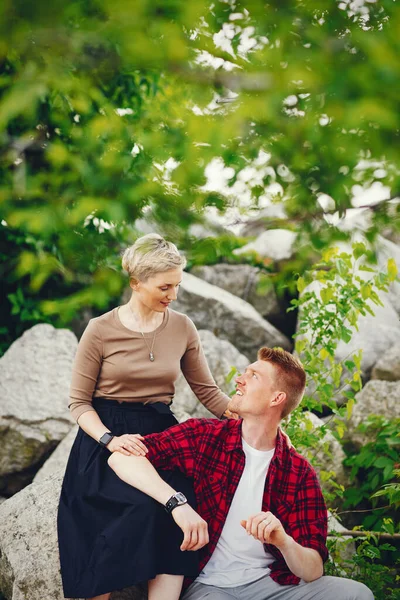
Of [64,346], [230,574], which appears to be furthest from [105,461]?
[64,346]

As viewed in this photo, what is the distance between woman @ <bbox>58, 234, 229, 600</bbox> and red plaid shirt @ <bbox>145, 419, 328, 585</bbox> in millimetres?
82

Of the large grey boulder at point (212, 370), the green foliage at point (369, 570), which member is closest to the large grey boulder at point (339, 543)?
the green foliage at point (369, 570)

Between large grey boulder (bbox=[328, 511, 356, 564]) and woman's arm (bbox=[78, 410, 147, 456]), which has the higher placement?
woman's arm (bbox=[78, 410, 147, 456])

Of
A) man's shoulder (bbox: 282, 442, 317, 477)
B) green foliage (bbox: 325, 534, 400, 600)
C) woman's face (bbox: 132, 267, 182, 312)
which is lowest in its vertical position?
green foliage (bbox: 325, 534, 400, 600)

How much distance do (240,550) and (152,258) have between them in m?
1.46

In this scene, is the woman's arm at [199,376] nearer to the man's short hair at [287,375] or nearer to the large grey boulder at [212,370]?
the man's short hair at [287,375]

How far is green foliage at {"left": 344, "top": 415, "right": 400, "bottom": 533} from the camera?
4219 millimetres

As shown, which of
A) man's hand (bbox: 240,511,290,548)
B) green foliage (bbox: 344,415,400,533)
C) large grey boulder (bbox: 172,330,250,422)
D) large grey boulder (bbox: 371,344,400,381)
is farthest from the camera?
A: large grey boulder (bbox: 371,344,400,381)

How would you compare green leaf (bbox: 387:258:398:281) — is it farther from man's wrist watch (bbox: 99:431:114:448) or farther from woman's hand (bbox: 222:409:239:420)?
man's wrist watch (bbox: 99:431:114:448)

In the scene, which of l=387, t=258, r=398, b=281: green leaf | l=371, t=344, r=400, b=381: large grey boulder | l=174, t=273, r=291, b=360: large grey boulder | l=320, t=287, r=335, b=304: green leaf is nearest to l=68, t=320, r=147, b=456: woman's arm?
l=320, t=287, r=335, b=304: green leaf

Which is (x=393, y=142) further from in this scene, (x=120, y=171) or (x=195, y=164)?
(x=120, y=171)

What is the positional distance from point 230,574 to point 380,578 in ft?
3.64

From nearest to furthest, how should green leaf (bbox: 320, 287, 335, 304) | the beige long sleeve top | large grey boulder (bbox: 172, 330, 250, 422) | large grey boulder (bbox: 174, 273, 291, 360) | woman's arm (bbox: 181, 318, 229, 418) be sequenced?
the beige long sleeve top < woman's arm (bbox: 181, 318, 229, 418) < green leaf (bbox: 320, 287, 335, 304) < large grey boulder (bbox: 172, 330, 250, 422) < large grey boulder (bbox: 174, 273, 291, 360)

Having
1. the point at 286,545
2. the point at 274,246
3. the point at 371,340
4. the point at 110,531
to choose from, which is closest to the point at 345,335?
the point at 286,545
